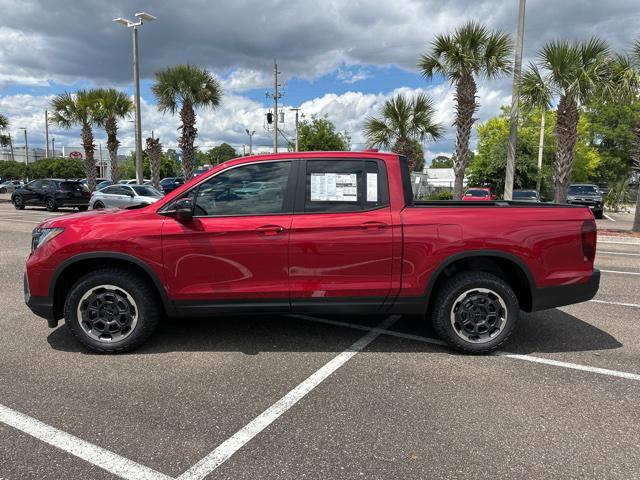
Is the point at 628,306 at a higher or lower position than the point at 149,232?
lower

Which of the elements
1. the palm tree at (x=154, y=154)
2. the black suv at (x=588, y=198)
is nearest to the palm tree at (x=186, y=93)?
the palm tree at (x=154, y=154)

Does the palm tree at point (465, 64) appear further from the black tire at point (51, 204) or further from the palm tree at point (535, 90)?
the black tire at point (51, 204)

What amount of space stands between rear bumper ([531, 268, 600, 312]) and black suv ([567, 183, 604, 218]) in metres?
20.9

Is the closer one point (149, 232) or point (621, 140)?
point (149, 232)

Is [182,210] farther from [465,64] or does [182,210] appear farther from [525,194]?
[525,194]

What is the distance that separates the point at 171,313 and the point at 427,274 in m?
2.24

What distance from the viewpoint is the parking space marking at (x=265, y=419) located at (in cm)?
243

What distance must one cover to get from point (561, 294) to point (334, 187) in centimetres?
220

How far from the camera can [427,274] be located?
12.6 feet

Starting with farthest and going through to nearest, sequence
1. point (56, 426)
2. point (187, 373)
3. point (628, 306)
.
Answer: point (628, 306) < point (187, 373) < point (56, 426)

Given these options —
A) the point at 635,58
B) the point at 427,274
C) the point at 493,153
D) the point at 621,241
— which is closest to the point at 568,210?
the point at 427,274

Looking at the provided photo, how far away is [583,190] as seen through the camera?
936 inches

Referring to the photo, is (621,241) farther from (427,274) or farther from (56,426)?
(56,426)

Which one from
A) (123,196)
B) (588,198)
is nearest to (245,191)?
(123,196)
